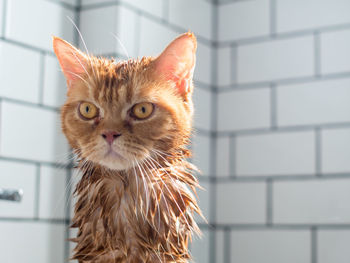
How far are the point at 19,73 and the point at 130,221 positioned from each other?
0.62 metres

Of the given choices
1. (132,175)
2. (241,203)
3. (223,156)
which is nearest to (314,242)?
(241,203)

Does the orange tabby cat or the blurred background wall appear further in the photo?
the blurred background wall

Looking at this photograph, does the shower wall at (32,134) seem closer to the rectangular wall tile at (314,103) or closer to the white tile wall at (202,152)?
the white tile wall at (202,152)

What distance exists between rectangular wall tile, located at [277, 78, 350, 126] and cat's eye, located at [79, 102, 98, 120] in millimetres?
901

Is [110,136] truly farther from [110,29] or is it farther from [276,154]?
[276,154]

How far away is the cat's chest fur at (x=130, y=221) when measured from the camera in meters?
0.51

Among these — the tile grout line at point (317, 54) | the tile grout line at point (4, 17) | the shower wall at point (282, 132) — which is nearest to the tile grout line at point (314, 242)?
the shower wall at point (282, 132)

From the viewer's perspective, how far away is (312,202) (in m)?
1.31

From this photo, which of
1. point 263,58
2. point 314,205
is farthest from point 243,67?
point 314,205

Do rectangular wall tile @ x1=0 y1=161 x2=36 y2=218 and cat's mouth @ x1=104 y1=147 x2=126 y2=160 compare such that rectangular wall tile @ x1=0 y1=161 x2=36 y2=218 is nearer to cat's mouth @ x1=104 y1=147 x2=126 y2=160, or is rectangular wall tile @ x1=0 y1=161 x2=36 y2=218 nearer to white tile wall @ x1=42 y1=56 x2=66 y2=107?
white tile wall @ x1=42 y1=56 x2=66 y2=107

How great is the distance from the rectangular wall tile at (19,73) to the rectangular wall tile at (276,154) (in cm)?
57

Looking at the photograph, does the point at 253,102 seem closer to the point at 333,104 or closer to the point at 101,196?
the point at 333,104

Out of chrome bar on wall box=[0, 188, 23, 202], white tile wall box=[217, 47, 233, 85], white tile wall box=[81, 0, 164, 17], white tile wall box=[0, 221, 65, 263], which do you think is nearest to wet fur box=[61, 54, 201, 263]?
chrome bar on wall box=[0, 188, 23, 202]

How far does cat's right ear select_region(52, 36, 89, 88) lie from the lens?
0.54 metres
